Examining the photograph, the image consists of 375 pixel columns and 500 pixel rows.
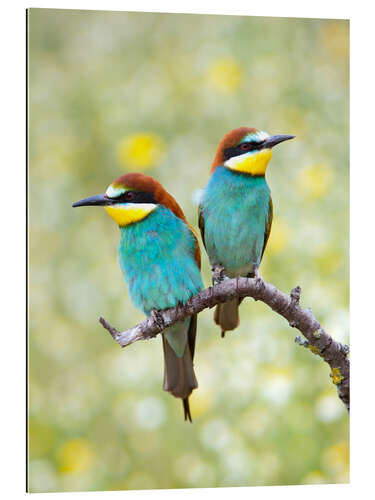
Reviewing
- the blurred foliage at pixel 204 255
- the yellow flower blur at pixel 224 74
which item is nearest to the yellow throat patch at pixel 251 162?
the blurred foliage at pixel 204 255

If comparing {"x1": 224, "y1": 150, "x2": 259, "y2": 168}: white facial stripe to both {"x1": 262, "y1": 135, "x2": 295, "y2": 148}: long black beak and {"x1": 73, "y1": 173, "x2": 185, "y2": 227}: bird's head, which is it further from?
{"x1": 73, "y1": 173, "x2": 185, "y2": 227}: bird's head

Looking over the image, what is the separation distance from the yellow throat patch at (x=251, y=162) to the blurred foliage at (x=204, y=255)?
235 millimetres

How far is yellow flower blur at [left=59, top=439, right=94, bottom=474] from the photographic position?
9.80ft

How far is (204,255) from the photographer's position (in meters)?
3.00

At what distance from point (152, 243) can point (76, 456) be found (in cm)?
92

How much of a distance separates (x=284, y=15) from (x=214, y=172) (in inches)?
30.0

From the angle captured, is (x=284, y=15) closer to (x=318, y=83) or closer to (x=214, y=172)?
(x=318, y=83)

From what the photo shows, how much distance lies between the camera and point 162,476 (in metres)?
3.10

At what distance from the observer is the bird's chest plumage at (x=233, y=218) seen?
2873 mm

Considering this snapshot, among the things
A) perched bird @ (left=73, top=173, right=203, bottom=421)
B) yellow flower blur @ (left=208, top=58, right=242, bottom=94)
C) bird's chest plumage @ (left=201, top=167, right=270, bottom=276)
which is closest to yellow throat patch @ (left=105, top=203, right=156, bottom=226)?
perched bird @ (left=73, top=173, right=203, bottom=421)

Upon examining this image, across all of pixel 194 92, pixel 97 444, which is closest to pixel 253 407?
pixel 97 444

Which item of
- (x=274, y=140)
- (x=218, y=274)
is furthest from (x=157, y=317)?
(x=274, y=140)

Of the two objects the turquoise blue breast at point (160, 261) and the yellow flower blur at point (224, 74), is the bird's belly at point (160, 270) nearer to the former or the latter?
the turquoise blue breast at point (160, 261)

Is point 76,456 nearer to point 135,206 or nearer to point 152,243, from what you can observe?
point 152,243
